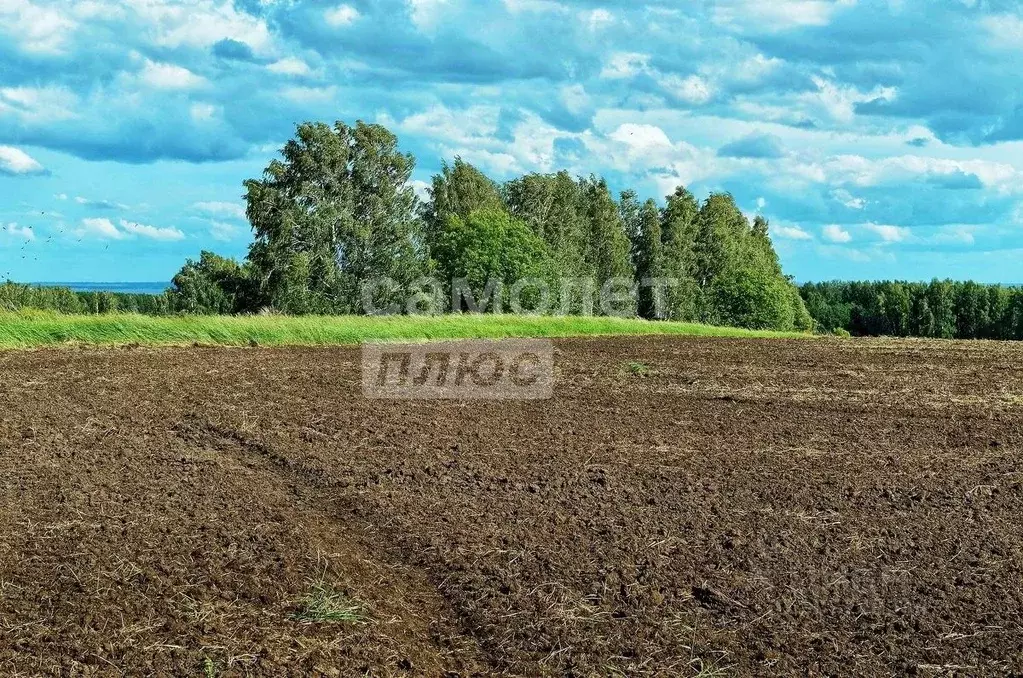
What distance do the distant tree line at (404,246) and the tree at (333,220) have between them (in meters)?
0.06

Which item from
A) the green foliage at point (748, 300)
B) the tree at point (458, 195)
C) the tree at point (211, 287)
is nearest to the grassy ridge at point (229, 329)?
the tree at point (211, 287)

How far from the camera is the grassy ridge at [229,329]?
2570cm

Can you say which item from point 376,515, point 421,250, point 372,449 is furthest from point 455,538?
point 421,250

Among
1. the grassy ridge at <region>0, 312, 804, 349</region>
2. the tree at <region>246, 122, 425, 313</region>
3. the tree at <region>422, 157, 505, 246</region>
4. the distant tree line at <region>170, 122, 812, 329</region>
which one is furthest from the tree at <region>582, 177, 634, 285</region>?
the grassy ridge at <region>0, 312, 804, 349</region>

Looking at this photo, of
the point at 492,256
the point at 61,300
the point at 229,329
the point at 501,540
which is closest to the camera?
the point at 501,540

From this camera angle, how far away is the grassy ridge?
2570cm

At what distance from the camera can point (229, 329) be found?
27.7 meters

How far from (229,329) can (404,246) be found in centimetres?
1829

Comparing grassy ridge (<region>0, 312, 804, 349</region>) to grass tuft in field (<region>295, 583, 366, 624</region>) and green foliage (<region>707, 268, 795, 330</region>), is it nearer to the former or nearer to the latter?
grass tuft in field (<region>295, 583, 366, 624</region>)

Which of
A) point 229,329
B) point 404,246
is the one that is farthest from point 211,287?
point 229,329

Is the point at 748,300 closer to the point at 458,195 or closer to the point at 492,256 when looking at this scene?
the point at 458,195

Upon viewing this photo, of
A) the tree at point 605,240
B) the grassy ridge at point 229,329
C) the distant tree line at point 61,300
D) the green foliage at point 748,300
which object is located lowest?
the grassy ridge at point 229,329

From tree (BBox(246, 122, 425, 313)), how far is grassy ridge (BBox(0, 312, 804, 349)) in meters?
9.68

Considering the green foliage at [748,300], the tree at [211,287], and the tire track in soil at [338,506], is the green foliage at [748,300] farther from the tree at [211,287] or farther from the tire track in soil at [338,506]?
the tire track in soil at [338,506]
